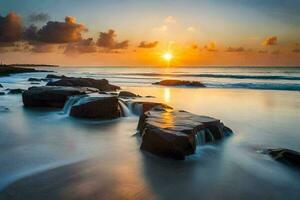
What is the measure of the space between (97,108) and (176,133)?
→ 17.2 ft

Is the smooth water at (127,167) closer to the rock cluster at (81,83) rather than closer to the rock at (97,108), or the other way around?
the rock at (97,108)

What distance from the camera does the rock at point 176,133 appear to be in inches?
249

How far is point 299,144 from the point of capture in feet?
26.0

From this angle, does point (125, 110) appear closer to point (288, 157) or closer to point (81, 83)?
point (288, 157)

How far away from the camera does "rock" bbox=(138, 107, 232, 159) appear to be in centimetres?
634

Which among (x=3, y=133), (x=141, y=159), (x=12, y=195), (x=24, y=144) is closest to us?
(x=12, y=195)

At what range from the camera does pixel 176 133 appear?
6.55 m

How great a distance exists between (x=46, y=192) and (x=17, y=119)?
7068mm

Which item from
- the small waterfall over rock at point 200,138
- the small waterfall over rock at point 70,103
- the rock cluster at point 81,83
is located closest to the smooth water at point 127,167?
the small waterfall over rock at point 200,138

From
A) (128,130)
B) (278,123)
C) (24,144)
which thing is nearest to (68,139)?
(24,144)

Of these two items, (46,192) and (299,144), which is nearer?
(46,192)

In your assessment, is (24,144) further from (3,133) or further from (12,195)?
(12,195)

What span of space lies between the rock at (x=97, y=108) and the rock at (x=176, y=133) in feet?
9.31

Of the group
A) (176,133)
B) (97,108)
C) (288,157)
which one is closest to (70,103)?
(97,108)
